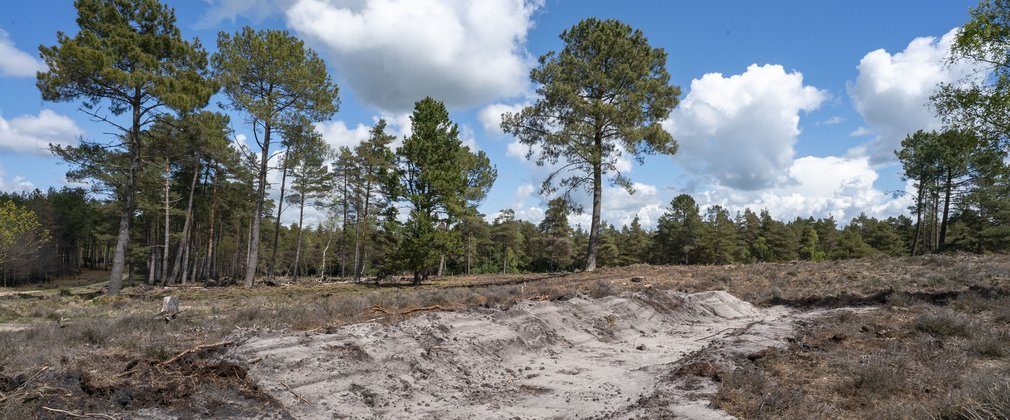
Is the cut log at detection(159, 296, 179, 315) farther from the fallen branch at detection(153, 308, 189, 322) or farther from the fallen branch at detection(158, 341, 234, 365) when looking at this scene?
the fallen branch at detection(158, 341, 234, 365)

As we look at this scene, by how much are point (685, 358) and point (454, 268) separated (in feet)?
247

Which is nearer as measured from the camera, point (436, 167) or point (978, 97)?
point (978, 97)

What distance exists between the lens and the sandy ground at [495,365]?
21.4 ft

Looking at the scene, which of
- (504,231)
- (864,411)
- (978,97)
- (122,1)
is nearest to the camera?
(864,411)

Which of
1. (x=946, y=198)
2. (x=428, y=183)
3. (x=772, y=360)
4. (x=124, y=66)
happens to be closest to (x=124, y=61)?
(x=124, y=66)

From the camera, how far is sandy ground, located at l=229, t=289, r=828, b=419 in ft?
21.4

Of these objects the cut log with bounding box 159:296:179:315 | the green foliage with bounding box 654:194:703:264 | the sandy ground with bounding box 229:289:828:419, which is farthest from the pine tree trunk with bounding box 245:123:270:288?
the green foliage with bounding box 654:194:703:264

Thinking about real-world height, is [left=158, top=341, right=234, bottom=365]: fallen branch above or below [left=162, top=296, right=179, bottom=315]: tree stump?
above

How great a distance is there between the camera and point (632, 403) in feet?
21.9

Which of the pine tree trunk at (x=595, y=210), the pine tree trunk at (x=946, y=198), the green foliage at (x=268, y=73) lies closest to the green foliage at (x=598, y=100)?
the pine tree trunk at (x=595, y=210)

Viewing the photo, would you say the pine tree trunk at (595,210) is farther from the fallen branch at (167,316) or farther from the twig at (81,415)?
the twig at (81,415)

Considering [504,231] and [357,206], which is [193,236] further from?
[504,231]

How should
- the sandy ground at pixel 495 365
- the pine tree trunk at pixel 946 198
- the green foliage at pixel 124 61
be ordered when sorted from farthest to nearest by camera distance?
the pine tree trunk at pixel 946 198, the green foliage at pixel 124 61, the sandy ground at pixel 495 365

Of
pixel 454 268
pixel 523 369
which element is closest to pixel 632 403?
pixel 523 369
